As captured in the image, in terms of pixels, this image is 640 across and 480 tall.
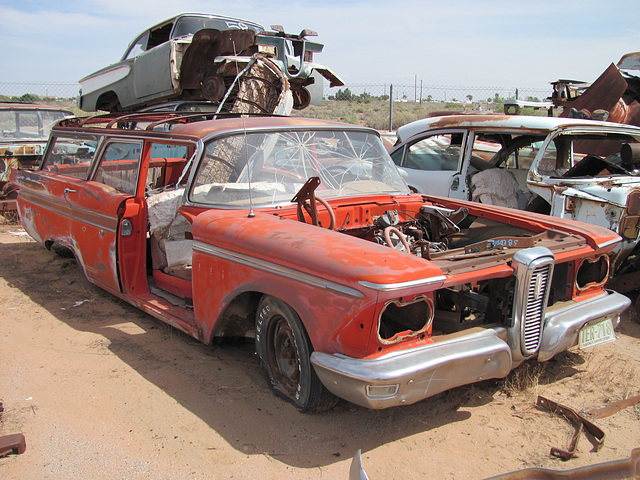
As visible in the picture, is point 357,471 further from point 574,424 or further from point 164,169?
point 164,169

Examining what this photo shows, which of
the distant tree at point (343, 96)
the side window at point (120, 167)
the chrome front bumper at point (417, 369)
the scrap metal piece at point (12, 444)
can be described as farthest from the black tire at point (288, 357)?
the distant tree at point (343, 96)

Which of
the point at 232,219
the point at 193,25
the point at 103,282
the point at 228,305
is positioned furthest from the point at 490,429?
the point at 193,25

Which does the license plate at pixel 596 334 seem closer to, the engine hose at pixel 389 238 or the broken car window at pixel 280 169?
the engine hose at pixel 389 238

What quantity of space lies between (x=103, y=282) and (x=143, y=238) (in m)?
0.69

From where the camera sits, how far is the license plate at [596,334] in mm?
3449

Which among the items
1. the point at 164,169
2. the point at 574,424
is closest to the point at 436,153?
the point at 164,169

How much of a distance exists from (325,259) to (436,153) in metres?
4.70

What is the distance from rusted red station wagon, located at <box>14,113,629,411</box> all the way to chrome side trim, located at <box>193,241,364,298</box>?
0.03 feet

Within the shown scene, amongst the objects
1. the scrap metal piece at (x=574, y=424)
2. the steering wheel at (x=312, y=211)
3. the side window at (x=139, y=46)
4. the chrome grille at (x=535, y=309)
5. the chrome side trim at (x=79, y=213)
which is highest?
the side window at (x=139, y=46)

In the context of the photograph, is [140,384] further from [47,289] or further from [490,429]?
[47,289]

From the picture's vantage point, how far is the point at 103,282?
4.90 meters

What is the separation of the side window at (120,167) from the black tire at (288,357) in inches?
77.2

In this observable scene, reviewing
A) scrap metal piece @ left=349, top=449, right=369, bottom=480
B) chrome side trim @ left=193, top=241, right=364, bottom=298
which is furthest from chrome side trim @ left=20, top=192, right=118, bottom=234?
scrap metal piece @ left=349, top=449, right=369, bottom=480

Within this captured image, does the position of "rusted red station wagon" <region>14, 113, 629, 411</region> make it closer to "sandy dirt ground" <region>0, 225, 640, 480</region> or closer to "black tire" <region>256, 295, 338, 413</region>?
"black tire" <region>256, 295, 338, 413</region>
